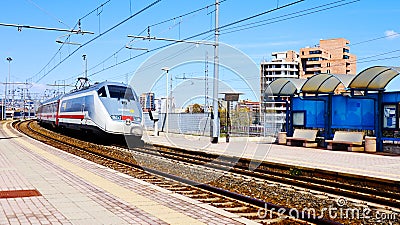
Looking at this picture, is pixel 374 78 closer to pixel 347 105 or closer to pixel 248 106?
pixel 347 105

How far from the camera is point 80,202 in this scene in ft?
26.4

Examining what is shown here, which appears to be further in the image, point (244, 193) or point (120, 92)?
point (120, 92)

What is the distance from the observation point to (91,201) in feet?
26.8

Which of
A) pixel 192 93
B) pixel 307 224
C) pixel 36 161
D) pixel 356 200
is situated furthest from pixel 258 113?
pixel 307 224

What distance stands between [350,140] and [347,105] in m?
1.84

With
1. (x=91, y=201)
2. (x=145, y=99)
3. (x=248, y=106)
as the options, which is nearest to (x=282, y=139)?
(x=145, y=99)

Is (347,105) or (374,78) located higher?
(374,78)

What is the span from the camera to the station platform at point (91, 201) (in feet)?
22.4

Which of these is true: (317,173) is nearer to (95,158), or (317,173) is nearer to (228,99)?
(95,158)

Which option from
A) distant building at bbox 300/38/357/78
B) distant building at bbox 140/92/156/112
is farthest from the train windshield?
distant building at bbox 300/38/357/78

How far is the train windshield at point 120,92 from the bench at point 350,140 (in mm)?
9696

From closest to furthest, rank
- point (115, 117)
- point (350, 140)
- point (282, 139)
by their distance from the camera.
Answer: point (115, 117), point (350, 140), point (282, 139)

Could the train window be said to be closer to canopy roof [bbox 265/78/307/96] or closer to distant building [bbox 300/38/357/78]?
canopy roof [bbox 265/78/307/96]

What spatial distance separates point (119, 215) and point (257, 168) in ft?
26.2
